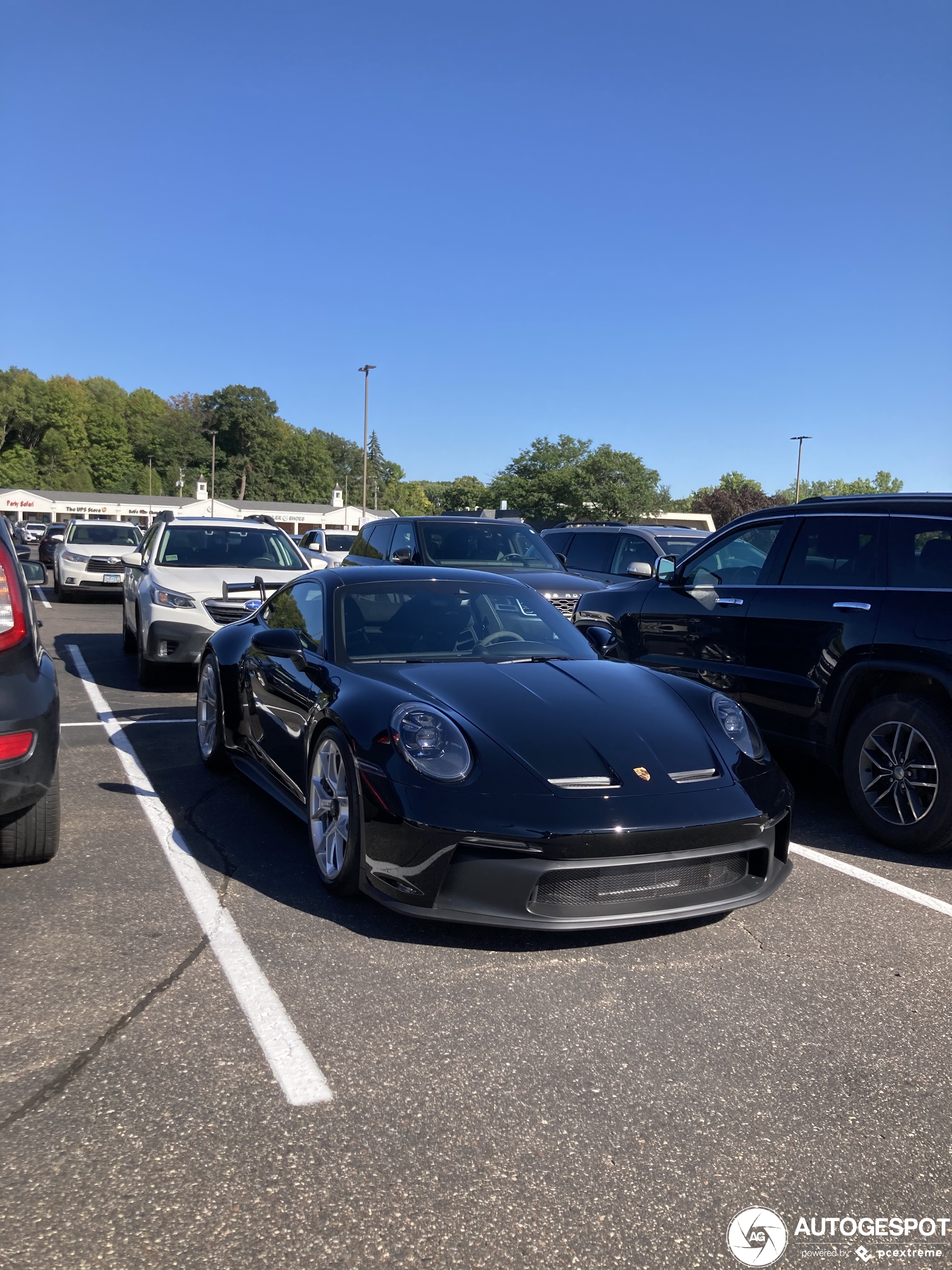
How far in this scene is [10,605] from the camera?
13.3ft

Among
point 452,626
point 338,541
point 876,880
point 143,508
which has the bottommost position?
point 876,880

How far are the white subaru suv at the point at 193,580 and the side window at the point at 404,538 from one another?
3.16ft

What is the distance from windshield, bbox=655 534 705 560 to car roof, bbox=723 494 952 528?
5675mm

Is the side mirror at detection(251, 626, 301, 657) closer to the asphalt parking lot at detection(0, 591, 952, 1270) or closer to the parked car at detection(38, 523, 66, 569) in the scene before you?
the asphalt parking lot at detection(0, 591, 952, 1270)

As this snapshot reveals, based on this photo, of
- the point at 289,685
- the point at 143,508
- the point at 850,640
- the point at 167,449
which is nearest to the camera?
the point at 289,685

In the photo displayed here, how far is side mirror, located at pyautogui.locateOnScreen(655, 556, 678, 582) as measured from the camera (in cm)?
717

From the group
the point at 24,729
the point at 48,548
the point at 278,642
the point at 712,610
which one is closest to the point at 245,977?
the point at 24,729

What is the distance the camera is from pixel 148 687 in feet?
31.3

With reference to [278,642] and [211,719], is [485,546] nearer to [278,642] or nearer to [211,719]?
[211,719]

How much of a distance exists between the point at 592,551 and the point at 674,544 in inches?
44.2

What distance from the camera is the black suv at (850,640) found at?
495 centimetres

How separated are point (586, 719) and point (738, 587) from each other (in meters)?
2.70

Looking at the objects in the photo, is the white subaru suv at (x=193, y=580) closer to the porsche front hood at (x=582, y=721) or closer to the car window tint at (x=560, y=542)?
the porsche front hood at (x=582, y=721)

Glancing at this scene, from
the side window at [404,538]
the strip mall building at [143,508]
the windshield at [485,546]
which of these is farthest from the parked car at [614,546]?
the strip mall building at [143,508]
